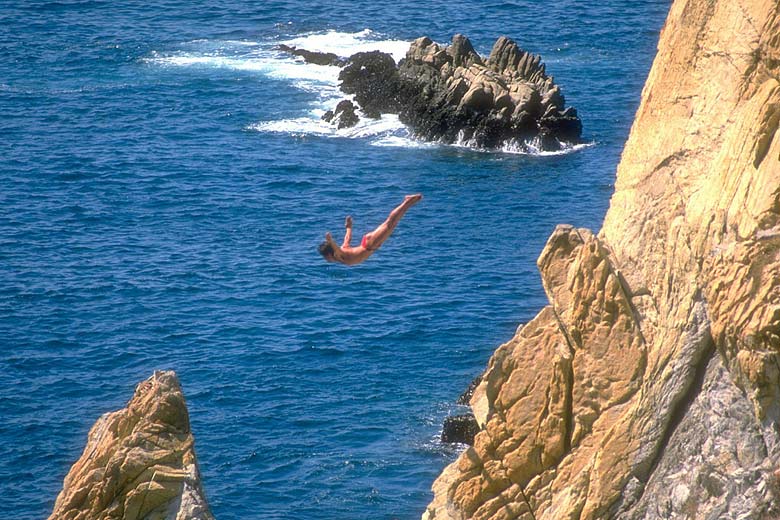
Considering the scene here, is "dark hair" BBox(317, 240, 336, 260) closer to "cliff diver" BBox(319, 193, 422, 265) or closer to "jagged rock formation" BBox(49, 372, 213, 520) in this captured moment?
"cliff diver" BBox(319, 193, 422, 265)

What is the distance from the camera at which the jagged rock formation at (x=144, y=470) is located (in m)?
26.2

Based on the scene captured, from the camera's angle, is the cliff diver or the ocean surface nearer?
the cliff diver

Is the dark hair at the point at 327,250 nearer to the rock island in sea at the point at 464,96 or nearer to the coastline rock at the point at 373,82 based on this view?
the rock island in sea at the point at 464,96

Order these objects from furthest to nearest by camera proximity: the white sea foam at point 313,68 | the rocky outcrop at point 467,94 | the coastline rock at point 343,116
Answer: the coastline rock at point 343,116 → the white sea foam at point 313,68 → the rocky outcrop at point 467,94

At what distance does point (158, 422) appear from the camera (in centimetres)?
2708

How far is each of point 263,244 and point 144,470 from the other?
4566 centimetres

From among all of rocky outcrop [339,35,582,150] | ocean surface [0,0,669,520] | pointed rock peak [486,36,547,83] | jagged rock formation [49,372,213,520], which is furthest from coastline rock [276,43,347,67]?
jagged rock formation [49,372,213,520]

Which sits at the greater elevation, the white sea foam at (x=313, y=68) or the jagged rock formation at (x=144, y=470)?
the jagged rock formation at (x=144, y=470)

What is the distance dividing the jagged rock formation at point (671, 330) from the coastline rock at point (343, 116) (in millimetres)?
68024

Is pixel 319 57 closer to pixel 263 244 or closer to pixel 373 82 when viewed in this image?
pixel 373 82

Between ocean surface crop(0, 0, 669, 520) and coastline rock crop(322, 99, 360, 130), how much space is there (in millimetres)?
949

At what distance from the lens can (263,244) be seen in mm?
71688

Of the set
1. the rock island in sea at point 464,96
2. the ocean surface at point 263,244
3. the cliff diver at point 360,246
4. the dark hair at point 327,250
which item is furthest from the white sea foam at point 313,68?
the dark hair at point 327,250

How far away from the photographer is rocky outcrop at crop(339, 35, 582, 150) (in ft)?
287
